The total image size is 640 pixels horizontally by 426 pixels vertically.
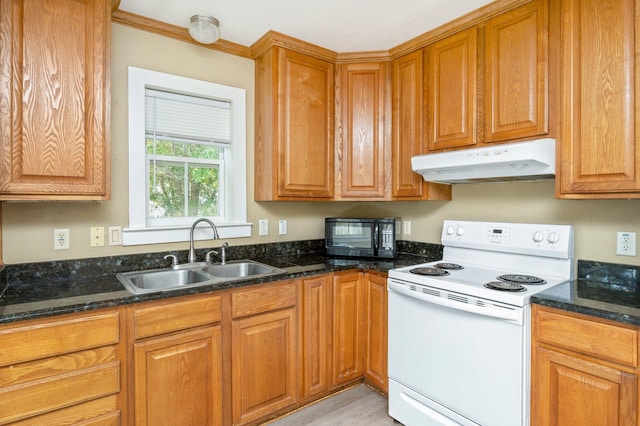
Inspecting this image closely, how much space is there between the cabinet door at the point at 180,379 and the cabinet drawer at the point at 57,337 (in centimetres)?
16

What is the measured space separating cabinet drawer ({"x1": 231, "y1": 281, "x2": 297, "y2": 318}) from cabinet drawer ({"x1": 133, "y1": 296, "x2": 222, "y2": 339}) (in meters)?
0.10

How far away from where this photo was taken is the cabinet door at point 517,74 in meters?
1.76

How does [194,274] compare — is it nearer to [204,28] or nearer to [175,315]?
[175,315]

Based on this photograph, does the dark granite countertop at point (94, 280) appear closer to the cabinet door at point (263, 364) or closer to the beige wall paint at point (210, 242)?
the beige wall paint at point (210, 242)

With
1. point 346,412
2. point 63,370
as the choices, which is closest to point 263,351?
point 346,412

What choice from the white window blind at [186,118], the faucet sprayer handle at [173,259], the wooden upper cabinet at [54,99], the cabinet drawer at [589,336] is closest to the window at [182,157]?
the white window blind at [186,118]

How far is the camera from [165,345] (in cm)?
161

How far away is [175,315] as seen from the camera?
1631mm

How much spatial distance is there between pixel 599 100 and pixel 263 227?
2.05m

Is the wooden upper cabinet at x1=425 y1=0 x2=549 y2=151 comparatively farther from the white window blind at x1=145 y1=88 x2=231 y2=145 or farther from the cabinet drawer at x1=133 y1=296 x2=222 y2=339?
the cabinet drawer at x1=133 y1=296 x2=222 y2=339

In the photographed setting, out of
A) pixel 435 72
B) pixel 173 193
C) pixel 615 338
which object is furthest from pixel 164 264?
pixel 615 338

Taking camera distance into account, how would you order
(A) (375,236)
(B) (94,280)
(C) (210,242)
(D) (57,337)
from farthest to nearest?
1. (A) (375,236)
2. (C) (210,242)
3. (B) (94,280)
4. (D) (57,337)

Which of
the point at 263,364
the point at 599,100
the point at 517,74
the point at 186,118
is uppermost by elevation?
the point at 517,74

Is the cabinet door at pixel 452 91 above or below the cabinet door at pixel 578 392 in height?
above
